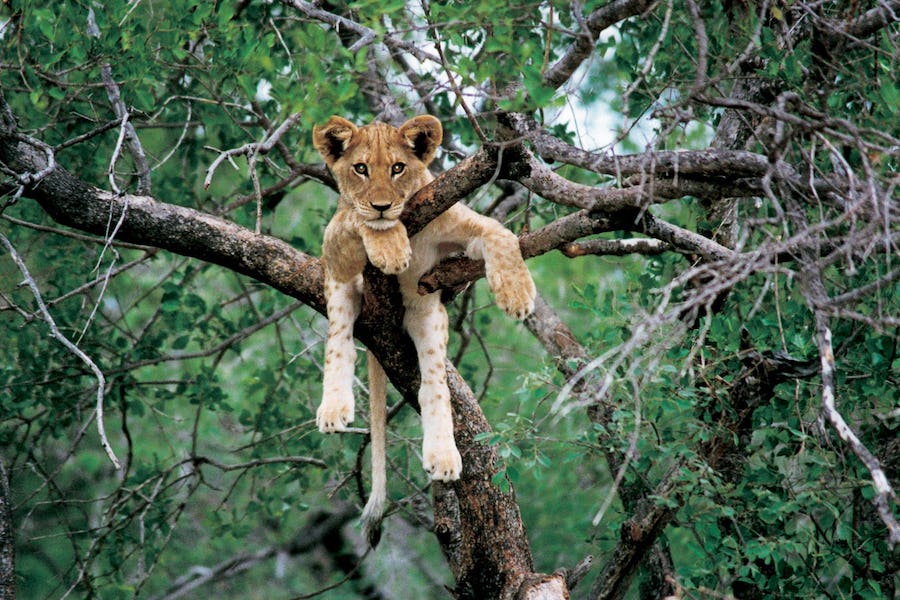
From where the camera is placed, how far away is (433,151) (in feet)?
13.7

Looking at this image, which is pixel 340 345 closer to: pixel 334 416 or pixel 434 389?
pixel 334 416

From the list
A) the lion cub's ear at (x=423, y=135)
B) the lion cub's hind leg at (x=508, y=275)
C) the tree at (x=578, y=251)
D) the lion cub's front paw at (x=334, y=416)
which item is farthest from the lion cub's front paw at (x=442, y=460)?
the lion cub's ear at (x=423, y=135)

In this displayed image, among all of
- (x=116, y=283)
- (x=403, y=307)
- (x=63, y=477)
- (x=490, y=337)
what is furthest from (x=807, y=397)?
(x=63, y=477)

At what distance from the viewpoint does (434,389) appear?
171 inches

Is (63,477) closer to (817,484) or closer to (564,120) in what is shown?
(564,120)

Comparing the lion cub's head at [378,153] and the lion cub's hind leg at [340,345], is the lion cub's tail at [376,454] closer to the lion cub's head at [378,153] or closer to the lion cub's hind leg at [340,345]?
the lion cub's hind leg at [340,345]

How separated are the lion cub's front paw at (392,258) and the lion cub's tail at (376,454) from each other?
917mm

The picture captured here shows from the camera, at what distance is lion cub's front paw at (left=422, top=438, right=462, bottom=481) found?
4207mm

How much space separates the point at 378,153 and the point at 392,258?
0.51 meters

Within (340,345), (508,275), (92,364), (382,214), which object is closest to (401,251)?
(382,214)

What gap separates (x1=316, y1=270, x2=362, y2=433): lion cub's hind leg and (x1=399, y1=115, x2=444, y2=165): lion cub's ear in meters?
0.57

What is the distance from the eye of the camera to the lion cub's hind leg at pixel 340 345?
4.25m

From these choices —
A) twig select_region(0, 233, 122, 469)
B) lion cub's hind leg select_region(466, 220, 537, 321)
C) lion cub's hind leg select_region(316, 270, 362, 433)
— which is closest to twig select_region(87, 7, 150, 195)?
twig select_region(0, 233, 122, 469)

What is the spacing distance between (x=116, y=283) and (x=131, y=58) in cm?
301
